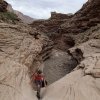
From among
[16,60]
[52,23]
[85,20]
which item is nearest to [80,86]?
[16,60]

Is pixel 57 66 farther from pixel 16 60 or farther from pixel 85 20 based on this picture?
pixel 16 60

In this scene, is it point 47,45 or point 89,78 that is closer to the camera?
point 89,78

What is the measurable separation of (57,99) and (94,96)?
55.1 inches

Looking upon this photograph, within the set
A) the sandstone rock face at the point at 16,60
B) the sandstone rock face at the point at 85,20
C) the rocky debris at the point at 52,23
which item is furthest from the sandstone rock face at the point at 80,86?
the rocky debris at the point at 52,23

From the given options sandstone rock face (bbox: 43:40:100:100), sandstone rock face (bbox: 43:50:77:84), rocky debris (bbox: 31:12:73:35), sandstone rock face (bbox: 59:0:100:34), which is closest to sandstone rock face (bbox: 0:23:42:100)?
sandstone rock face (bbox: 43:40:100:100)

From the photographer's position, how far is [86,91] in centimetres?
1065

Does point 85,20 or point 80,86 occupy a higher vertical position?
point 85,20

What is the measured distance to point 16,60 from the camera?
1252cm

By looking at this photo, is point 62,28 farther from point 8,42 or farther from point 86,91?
point 86,91

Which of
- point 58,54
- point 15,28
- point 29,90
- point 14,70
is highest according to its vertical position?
point 15,28

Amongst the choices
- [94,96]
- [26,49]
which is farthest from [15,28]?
[94,96]

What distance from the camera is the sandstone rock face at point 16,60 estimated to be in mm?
10805

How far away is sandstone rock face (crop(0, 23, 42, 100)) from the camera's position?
35.4ft

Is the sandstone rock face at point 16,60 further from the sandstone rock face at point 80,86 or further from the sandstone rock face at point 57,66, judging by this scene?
the sandstone rock face at point 57,66
